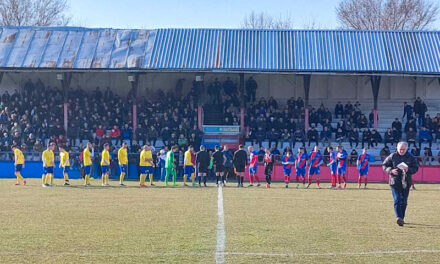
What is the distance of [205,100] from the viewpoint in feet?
126

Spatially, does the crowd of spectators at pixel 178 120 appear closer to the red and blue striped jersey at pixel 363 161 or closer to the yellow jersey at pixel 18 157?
the yellow jersey at pixel 18 157

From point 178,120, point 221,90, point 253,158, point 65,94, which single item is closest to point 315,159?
point 253,158

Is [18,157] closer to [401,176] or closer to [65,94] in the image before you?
[65,94]

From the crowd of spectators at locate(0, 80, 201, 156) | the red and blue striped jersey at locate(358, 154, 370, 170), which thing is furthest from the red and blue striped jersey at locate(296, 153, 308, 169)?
the crowd of spectators at locate(0, 80, 201, 156)

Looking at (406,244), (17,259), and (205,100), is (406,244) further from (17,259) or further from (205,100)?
(205,100)

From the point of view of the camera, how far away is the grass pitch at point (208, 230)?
10.2m

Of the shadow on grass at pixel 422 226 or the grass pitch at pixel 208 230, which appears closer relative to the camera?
the grass pitch at pixel 208 230

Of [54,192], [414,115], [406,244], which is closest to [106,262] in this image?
[406,244]

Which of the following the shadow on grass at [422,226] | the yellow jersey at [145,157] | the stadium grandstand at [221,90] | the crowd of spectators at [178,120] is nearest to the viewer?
the shadow on grass at [422,226]

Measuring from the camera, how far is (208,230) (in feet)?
41.7

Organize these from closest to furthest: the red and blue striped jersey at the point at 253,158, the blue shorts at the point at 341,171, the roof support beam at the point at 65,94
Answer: the blue shorts at the point at 341,171 < the red and blue striped jersey at the point at 253,158 < the roof support beam at the point at 65,94

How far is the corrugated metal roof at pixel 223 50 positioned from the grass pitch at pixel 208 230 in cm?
1632

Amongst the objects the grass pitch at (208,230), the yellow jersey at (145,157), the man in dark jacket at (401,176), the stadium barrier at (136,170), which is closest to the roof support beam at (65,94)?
the stadium barrier at (136,170)

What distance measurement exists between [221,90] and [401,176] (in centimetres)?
2497
